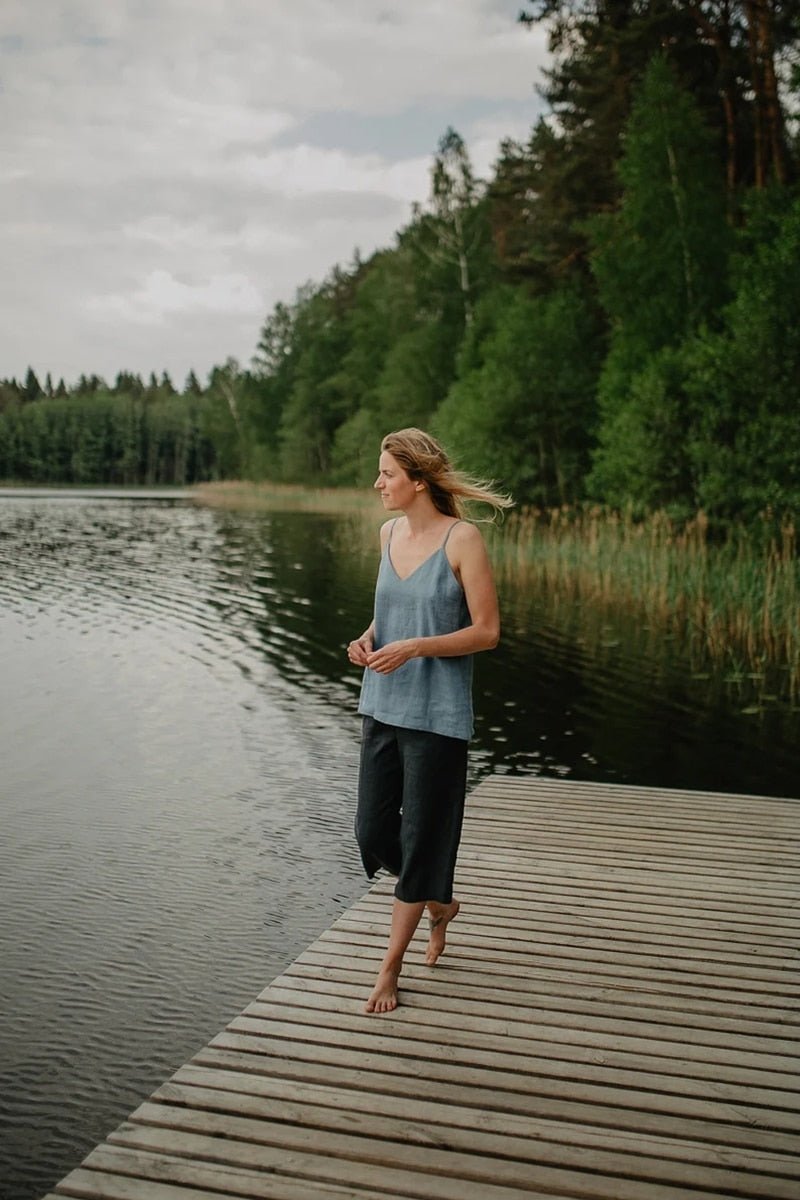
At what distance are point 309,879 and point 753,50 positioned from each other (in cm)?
2048

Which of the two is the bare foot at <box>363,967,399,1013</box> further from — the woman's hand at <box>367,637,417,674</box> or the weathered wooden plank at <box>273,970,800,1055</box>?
the woman's hand at <box>367,637,417,674</box>

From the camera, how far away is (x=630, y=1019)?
360 cm

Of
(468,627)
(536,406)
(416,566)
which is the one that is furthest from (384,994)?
(536,406)

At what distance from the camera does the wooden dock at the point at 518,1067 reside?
275 cm

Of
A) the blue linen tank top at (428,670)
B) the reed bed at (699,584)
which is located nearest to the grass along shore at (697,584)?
the reed bed at (699,584)

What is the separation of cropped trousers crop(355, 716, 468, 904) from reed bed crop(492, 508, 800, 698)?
318 inches

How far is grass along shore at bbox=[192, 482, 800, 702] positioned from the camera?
12555mm

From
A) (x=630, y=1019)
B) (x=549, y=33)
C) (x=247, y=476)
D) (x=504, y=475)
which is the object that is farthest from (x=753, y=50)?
(x=247, y=476)

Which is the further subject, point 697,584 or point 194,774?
point 697,584

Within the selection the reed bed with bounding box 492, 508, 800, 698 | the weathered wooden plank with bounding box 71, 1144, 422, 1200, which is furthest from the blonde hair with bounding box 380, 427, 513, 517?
the reed bed with bounding box 492, 508, 800, 698

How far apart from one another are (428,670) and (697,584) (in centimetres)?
1261

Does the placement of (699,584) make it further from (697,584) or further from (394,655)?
(394,655)

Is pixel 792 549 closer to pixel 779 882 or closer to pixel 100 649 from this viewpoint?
pixel 100 649

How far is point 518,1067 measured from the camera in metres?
3.26
